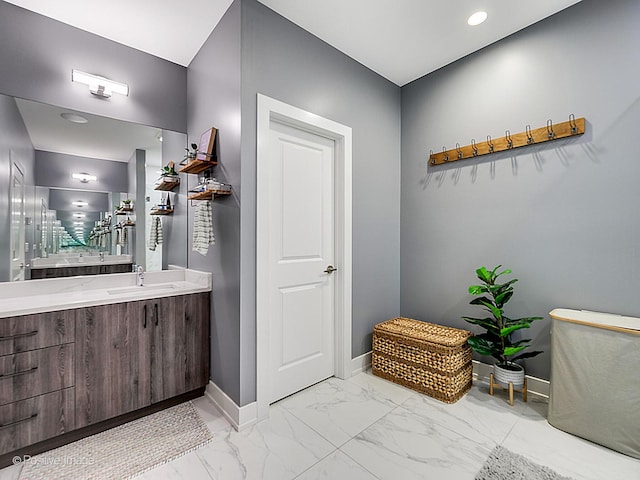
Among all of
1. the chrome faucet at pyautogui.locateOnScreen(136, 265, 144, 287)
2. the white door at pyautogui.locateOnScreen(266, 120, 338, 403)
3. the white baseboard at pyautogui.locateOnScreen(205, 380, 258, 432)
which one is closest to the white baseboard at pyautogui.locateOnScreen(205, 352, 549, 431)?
the white baseboard at pyautogui.locateOnScreen(205, 380, 258, 432)

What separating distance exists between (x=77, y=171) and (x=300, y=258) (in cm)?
184

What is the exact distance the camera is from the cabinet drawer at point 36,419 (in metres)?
1.56

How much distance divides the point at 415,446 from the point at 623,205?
2.02m

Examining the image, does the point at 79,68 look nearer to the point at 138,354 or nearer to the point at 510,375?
the point at 138,354

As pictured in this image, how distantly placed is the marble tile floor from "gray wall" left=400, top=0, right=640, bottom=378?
603mm

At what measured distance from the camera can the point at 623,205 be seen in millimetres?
1920

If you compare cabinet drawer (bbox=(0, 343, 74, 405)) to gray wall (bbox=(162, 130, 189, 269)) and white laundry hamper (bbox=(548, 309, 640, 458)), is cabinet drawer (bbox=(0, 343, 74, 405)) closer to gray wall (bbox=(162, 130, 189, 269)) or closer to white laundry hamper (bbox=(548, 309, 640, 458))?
gray wall (bbox=(162, 130, 189, 269))

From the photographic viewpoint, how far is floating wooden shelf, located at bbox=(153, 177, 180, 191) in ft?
8.80

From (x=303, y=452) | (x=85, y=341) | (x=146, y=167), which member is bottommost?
(x=303, y=452)

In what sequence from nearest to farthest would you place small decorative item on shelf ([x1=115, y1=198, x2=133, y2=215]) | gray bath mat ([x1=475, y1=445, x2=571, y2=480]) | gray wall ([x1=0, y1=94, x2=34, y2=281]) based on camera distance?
1. gray bath mat ([x1=475, y1=445, x2=571, y2=480])
2. gray wall ([x1=0, y1=94, x2=34, y2=281])
3. small decorative item on shelf ([x1=115, y1=198, x2=133, y2=215])

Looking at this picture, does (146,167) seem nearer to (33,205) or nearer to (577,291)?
(33,205)

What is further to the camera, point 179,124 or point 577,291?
point 179,124

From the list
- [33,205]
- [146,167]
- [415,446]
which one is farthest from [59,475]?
[146,167]

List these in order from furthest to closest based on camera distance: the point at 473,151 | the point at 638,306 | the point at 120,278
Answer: the point at 473,151 < the point at 120,278 < the point at 638,306
